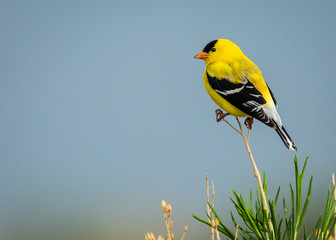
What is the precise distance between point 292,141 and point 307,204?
613 millimetres

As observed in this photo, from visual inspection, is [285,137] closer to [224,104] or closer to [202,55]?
[224,104]

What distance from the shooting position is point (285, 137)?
1893 mm

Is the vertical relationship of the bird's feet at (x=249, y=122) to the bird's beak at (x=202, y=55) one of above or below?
below

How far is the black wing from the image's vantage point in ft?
6.56

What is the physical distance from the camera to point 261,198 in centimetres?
126

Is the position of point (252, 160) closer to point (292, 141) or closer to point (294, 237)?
point (294, 237)

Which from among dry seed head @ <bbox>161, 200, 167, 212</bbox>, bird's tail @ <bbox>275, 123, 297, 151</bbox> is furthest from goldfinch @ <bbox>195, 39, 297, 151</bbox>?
dry seed head @ <bbox>161, 200, 167, 212</bbox>

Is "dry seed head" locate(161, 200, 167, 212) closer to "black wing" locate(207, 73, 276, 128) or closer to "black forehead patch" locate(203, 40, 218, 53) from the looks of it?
"black wing" locate(207, 73, 276, 128)

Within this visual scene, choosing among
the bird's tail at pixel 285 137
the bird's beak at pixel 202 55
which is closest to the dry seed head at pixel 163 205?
the bird's tail at pixel 285 137

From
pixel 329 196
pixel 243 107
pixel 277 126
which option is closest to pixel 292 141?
pixel 277 126

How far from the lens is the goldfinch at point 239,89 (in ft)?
6.69

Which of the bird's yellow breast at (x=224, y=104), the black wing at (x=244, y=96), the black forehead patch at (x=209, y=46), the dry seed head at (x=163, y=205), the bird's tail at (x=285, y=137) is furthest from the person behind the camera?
the black forehead patch at (x=209, y=46)

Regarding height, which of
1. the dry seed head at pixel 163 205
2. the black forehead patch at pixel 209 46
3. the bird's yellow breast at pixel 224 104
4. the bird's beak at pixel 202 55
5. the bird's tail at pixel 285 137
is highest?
the black forehead patch at pixel 209 46

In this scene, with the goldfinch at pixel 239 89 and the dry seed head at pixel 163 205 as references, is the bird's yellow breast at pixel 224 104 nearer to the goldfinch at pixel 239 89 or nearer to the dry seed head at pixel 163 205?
Result: the goldfinch at pixel 239 89
